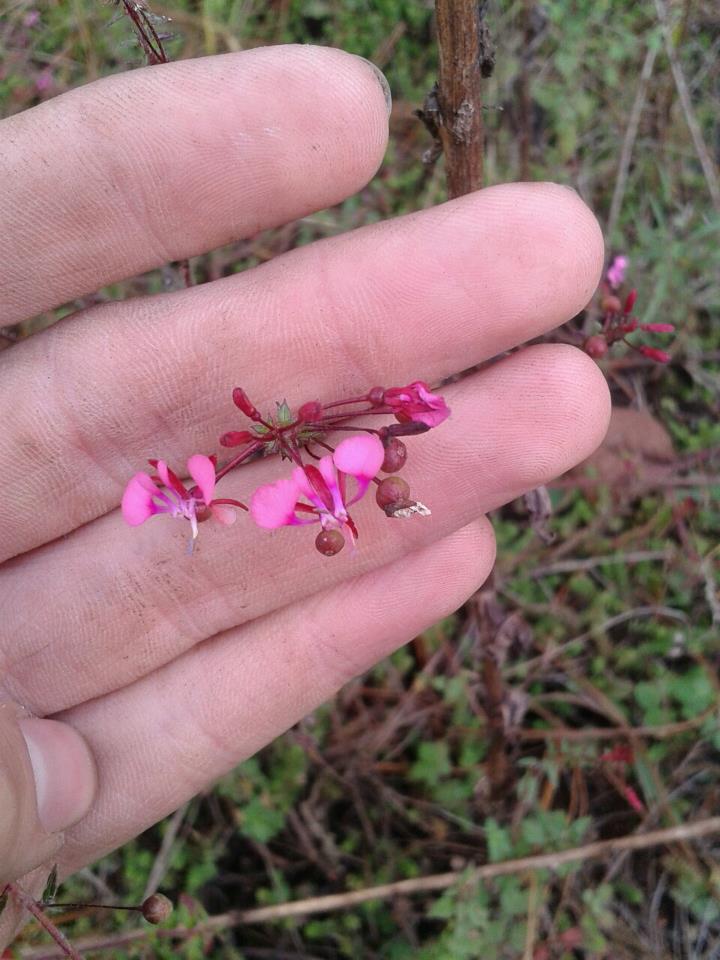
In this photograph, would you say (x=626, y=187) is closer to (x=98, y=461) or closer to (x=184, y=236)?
(x=184, y=236)

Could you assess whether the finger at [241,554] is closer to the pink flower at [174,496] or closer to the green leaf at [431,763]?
the pink flower at [174,496]

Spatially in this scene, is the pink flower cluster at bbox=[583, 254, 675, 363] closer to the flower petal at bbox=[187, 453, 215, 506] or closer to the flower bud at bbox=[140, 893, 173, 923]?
the flower petal at bbox=[187, 453, 215, 506]

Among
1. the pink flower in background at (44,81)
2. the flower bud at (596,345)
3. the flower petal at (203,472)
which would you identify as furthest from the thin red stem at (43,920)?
the pink flower in background at (44,81)

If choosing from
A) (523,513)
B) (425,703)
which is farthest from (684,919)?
(523,513)

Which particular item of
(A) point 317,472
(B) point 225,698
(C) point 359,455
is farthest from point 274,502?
(B) point 225,698

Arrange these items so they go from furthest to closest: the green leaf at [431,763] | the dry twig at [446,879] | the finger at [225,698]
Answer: the green leaf at [431,763]
the dry twig at [446,879]
the finger at [225,698]

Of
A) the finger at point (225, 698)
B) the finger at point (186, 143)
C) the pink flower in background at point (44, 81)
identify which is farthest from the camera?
the pink flower in background at point (44, 81)
